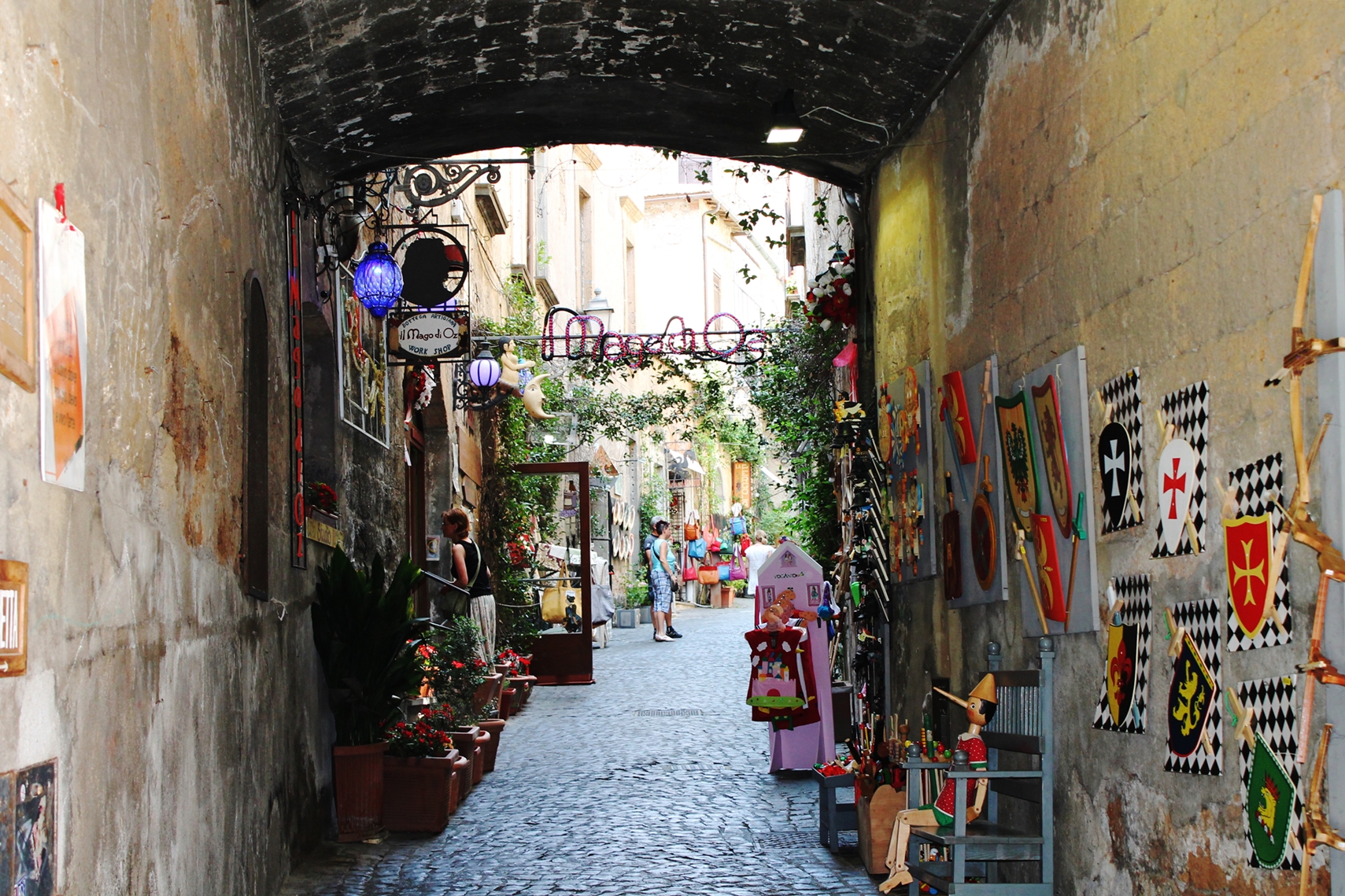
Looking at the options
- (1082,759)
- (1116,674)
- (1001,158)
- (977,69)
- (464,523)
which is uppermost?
(977,69)

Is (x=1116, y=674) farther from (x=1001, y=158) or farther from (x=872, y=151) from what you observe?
(x=872, y=151)

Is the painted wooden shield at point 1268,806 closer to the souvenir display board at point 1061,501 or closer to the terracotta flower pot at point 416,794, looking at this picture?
the souvenir display board at point 1061,501

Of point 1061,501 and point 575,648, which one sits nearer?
point 1061,501

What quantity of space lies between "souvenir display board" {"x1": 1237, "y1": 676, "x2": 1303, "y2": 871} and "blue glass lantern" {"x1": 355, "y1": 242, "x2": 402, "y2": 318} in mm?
5744

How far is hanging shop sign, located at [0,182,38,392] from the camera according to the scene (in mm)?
2803

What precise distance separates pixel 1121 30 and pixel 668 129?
4.04 meters

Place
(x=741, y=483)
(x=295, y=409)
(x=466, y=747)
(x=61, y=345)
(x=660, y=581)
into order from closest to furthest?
(x=61, y=345) < (x=295, y=409) < (x=466, y=747) < (x=660, y=581) < (x=741, y=483)

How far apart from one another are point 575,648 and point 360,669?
7.02 meters

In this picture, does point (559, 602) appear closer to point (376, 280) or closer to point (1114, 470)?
point (376, 280)

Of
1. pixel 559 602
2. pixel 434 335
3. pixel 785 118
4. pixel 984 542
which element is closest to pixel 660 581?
pixel 559 602

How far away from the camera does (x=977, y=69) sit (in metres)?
5.84

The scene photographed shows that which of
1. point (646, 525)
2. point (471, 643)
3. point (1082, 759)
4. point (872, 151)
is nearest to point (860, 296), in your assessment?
point (872, 151)

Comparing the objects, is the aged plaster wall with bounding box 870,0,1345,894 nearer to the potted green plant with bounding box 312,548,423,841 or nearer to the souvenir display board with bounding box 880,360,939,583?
the souvenir display board with bounding box 880,360,939,583

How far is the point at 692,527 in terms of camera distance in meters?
30.5
